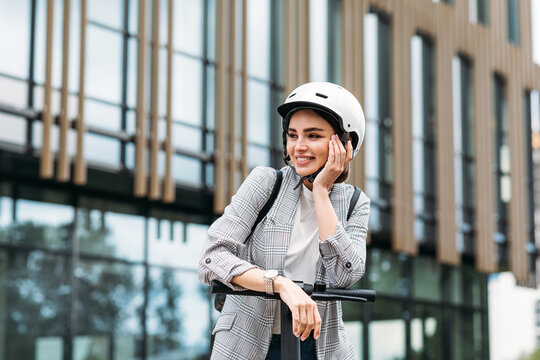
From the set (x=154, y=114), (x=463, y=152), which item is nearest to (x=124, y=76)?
(x=154, y=114)

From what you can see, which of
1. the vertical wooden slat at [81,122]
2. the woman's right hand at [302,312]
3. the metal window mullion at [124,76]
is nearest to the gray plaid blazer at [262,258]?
the woman's right hand at [302,312]

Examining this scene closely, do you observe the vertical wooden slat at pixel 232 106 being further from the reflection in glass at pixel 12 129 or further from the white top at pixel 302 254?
the white top at pixel 302 254

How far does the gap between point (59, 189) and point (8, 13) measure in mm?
2552

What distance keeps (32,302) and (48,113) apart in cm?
271

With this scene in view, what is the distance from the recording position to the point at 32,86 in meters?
12.6

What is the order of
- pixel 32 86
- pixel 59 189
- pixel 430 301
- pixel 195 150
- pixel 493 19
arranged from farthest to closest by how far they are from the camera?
pixel 493 19 → pixel 430 301 → pixel 195 150 → pixel 59 189 → pixel 32 86

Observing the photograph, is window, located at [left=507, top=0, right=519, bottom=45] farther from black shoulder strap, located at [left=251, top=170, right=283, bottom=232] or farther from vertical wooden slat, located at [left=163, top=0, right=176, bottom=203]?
black shoulder strap, located at [left=251, top=170, right=283, bottom=232]

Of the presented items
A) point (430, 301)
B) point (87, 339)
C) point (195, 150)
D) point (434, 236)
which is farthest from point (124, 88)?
point (430, 301)

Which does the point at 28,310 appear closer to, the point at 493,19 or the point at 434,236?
the point at 434,236

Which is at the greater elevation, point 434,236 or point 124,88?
point 124,88

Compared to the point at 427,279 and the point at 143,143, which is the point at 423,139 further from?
the point at 143,143

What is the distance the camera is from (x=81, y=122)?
12.7 metres

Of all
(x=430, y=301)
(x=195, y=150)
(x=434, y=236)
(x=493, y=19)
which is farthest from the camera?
(x=493, y=19)

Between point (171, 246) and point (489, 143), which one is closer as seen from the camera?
point (171, 246)
